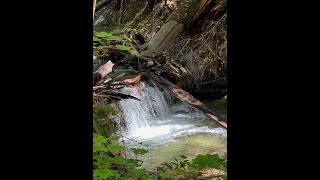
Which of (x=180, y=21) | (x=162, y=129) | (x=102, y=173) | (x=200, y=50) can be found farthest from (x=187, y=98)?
(x=180, y=21)

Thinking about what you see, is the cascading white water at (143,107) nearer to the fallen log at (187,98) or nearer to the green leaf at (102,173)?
the fallen log at (187,98)

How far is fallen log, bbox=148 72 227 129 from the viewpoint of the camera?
4.12 meters

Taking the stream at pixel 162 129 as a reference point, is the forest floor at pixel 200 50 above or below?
above

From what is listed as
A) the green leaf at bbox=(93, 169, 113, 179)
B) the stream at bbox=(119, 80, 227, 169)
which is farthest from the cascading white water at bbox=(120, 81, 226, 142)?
the green leaf at bbox=(93, 169, 113, 179)

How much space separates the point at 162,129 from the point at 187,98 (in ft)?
5.83

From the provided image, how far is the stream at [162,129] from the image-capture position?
5531 mm

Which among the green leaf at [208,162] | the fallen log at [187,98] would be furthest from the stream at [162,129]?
the green leaf at [208,162]

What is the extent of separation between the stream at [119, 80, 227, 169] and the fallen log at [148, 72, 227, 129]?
0.34 m

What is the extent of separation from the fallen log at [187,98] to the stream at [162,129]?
342 millimetres
